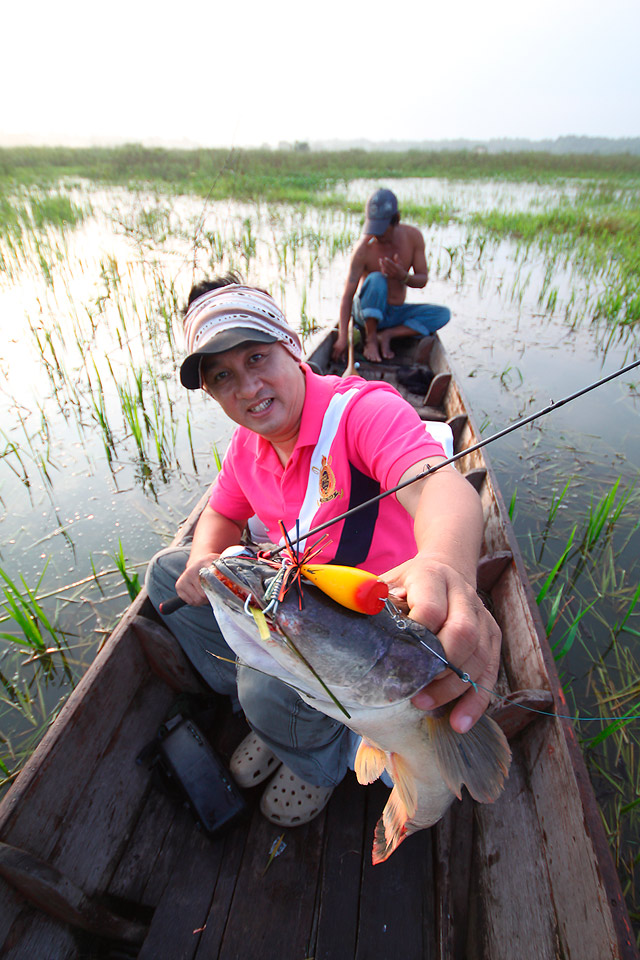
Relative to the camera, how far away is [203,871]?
1.89 meters

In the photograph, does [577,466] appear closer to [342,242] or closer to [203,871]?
[203,871]

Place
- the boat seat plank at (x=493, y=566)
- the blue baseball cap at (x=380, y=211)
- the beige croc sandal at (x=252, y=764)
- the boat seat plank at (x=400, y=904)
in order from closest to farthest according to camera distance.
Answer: the boat seat plank at (x=400, y=904), the beige croc sandal at (x=252, y=764), the boat seat plank at (x=493, y=566), the blue baseball cap at (x=380, y=211)

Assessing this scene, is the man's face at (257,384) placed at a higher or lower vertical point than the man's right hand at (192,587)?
higher

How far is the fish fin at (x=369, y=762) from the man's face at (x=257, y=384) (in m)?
1.25

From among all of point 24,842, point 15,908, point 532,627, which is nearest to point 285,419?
point 532,627

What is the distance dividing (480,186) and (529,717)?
103ft

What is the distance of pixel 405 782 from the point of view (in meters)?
1.46

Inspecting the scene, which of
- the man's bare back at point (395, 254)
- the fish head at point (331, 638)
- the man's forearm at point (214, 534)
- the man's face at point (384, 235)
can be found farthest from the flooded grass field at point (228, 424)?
the man's face at point (384, 235)

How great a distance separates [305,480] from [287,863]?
1.63 m

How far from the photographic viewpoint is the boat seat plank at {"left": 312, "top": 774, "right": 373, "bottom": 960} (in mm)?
1716

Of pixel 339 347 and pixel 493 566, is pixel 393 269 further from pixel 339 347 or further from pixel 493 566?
pixel 493 566

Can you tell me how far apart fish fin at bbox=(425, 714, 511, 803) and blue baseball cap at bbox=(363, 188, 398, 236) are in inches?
233

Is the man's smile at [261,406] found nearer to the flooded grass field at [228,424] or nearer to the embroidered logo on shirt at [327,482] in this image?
the embroidered logo on shirt at [327,482]

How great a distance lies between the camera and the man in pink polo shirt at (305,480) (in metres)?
1.63
